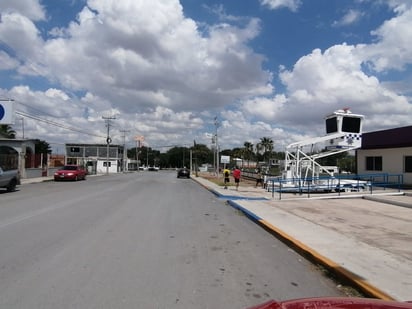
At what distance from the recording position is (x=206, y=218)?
12.8 metres

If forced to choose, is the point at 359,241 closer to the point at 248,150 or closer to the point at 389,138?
the point at 389,138

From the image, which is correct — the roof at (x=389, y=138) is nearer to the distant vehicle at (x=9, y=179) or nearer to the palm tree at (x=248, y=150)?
the distant vehicle at (x=9, y=179)

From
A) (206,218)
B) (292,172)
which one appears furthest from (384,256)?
(292,172)

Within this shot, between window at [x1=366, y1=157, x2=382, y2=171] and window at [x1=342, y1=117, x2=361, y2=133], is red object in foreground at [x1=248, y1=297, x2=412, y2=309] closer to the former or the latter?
window at [x1=342, y1=117, x2=361, y2=133]

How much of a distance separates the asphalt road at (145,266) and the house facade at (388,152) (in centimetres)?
2127

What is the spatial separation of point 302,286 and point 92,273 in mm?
3163

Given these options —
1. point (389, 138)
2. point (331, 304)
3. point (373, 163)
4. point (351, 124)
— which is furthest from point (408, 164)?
point (331, 304)

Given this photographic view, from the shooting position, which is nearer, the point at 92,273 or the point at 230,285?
the point at 230,285

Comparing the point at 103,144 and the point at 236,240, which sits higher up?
the point at 103,144

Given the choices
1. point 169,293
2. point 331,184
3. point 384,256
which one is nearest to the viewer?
point 169,293

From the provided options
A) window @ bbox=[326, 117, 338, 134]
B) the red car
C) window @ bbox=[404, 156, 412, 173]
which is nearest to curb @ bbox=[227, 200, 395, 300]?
window @ bbox=[326, 117, 338, 134]

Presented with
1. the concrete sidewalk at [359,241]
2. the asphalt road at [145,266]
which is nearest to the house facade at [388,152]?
the concrete sidewalk at [359,241]

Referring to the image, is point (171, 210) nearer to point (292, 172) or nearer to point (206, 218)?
point (206, 218)

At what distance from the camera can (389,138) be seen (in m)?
29.3
